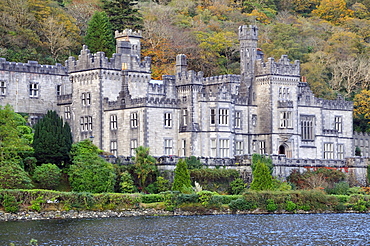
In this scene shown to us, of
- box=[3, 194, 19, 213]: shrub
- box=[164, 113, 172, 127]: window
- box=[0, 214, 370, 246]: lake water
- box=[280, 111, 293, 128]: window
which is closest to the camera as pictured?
box=[0, 214, 370, 246]: lake water

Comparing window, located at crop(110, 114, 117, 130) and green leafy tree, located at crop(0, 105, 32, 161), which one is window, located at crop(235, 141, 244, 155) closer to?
window, located at crop(110, 114, 117, 130)

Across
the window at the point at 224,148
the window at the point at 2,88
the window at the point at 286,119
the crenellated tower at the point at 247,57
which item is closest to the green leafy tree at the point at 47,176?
the window at the point at 2,88

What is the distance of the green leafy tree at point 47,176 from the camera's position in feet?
261

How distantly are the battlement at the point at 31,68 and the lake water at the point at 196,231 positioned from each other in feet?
79.9

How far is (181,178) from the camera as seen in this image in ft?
272

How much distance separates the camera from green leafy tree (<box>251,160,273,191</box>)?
84.8 metres

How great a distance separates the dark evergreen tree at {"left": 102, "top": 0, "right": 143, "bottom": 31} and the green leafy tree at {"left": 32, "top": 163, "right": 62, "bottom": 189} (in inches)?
1572

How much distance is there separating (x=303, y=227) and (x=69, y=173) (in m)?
20.4

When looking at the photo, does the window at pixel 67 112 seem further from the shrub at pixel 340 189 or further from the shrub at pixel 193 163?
the shrub at pixel 340 189

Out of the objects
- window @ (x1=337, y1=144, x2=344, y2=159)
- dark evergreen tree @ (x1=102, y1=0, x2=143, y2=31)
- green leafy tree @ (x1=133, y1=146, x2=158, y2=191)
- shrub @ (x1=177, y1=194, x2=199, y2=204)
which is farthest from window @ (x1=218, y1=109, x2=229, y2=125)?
dark evergreen tree @ (x1=102, y1=0, x2=143, y2=31)

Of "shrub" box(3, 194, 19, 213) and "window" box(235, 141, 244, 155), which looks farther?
"window" box(235, 141, 244, 155)

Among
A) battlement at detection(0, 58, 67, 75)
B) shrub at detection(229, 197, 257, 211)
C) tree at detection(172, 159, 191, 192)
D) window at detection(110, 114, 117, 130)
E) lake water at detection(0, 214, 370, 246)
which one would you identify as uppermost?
battlement at detection(0, 58, 67, 75)

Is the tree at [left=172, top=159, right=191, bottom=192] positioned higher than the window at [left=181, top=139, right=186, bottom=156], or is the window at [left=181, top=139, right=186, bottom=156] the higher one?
the window at [left=181, top=139, right=186, bottom=156]

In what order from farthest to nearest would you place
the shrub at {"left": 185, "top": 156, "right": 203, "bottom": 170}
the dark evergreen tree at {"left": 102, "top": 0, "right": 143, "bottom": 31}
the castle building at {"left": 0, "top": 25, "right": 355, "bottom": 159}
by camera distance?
1. the dark evergreen tree at {"left": 102, "top": 0, "right": 143, "bottom": 31}
2. the castle building at {"left": 0, "top": 25, "right": 355, "bottom": 159}
3. the shrub at {"left": 185, "top": 156, "right": 203, "bottom": 170}
